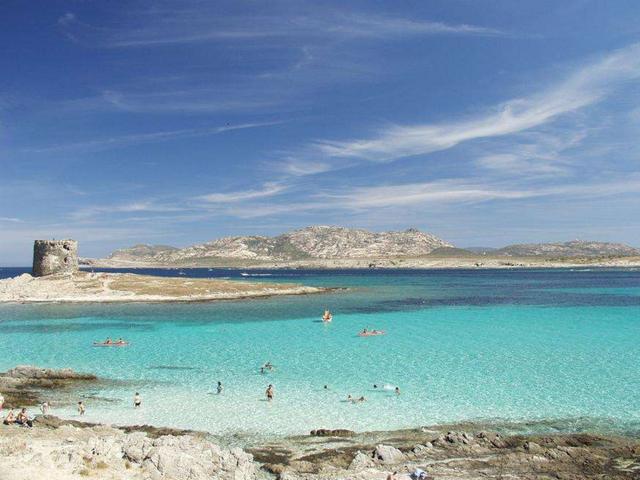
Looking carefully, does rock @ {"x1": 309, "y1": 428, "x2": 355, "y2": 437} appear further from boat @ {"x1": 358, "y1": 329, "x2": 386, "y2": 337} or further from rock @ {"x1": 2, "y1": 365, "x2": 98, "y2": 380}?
boat @ {"x1": 358, "y1": 329, "x2": 386, "y2": 337}

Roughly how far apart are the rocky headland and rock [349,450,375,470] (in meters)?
68.2

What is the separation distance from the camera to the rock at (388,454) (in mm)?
17500

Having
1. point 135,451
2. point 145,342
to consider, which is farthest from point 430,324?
point 135,451

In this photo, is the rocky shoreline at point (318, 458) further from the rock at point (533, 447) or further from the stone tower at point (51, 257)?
the stone tower at point (51, 257)

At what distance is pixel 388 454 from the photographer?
17.7 metres

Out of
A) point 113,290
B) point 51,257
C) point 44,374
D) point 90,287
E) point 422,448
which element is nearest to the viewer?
point 422,448

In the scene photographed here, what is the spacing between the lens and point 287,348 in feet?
136

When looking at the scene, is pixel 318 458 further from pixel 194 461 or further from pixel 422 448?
pixel 194 461

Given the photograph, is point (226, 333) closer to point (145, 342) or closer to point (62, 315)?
point (145, 342)

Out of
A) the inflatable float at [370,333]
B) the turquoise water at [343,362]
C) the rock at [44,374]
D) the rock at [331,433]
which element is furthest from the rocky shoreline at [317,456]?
the inflatable float at [370,333]

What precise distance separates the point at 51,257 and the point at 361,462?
295 feet

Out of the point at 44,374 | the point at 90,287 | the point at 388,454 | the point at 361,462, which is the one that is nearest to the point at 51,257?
the point at 90,287

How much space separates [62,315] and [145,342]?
25.6 m

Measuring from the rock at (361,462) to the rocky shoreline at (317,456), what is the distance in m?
0.04
